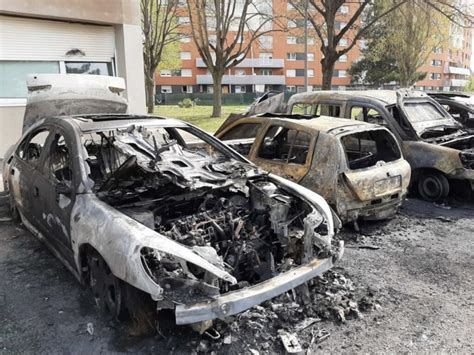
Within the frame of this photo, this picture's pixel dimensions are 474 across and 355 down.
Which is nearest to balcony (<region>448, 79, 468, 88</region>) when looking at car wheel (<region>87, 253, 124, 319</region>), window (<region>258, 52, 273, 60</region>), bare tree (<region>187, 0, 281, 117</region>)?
window (<region>258, 52, 273, 60</region>)

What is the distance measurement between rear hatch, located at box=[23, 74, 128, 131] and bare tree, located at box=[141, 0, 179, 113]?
18.9m

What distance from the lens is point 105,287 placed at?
340 centimetres

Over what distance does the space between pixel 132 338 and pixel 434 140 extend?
5923mm

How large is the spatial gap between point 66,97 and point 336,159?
3.76 m

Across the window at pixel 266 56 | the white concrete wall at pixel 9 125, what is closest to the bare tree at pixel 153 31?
the white concrete wall at pixel 9 125

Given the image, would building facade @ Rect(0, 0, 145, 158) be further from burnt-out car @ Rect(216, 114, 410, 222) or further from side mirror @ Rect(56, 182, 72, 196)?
side mirror @ Rect(56, 182, 72, 196)

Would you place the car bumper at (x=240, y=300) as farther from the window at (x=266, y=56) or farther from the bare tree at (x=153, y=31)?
the window at (x=266, y=56)

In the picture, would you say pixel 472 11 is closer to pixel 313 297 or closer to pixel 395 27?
pixel 395 27

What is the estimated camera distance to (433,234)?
552cm

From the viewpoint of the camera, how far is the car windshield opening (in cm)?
600

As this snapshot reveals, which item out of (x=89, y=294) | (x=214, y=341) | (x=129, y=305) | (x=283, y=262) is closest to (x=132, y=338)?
(x=129, y=305)

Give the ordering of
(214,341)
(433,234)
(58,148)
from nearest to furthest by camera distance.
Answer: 1. (214,341)
2. (58,148)
3. (433,234)

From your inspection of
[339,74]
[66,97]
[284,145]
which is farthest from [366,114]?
[339,74]

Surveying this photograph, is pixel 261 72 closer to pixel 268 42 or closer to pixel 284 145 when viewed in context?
pixel 268 42
